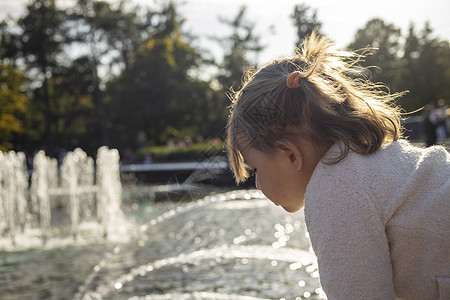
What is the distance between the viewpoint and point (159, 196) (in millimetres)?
14414

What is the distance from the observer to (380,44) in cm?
563

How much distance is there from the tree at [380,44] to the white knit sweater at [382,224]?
237cm

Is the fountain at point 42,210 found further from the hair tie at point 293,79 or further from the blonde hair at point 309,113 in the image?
the hair tie at point 293,79

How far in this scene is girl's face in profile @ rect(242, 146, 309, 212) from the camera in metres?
1.53

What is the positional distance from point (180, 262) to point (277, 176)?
450 cm

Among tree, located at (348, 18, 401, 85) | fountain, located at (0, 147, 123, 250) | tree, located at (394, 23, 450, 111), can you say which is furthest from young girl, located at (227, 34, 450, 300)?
tree, located at (394, 23, 450, 111)

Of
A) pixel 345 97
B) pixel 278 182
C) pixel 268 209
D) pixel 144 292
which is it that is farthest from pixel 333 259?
pixel 268 209

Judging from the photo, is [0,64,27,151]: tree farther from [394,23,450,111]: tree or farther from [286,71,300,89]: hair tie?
[286,71,300,89]: hair tie

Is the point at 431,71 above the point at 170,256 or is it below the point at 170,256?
above

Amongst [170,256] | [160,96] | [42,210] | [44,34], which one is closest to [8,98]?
[44,34]

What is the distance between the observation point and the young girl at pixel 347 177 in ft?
4.32

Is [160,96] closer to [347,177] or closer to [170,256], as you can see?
[170,256]

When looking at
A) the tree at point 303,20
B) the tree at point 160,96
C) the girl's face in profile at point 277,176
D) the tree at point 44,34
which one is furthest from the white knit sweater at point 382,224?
the tree at point 44,34

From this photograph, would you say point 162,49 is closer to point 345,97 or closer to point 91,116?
point 91,116
